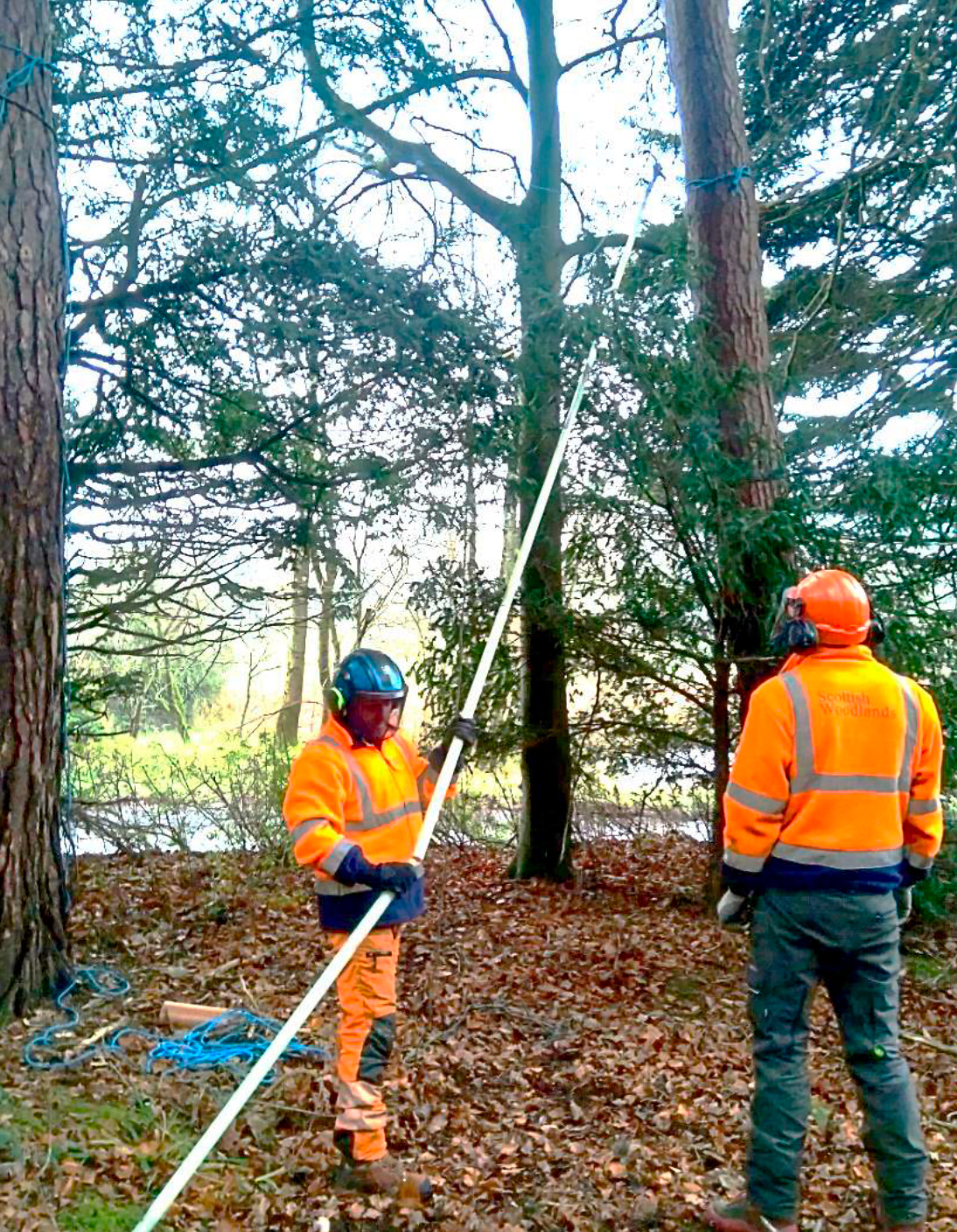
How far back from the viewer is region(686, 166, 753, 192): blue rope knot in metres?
7.66

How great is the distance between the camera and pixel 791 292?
33.9 ft

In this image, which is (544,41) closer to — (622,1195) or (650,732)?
(650,732)

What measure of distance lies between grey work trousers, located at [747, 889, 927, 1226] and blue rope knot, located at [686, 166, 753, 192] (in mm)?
5690

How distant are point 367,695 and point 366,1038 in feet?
4.34

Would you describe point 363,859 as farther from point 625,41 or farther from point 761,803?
point 625,41

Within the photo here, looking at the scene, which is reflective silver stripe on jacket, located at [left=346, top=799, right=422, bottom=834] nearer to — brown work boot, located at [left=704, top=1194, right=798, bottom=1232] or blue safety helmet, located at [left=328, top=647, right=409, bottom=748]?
blue safety helmet, located at [left=328, top=647, right=409, bottom=748]

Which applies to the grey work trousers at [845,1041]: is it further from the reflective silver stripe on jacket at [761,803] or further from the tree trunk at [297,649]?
the tree trunk at [297,649]

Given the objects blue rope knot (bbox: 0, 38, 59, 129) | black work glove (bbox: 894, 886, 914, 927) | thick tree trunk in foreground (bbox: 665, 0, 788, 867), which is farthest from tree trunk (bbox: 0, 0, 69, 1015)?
black work glove (bbox: 894, 886, 914, 927)

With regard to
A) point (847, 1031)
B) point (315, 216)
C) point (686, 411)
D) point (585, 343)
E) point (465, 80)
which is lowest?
point (847, 1031)

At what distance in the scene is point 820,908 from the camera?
3.69 m

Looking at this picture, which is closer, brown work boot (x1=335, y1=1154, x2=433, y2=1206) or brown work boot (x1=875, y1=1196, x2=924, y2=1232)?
brown work boot (x1=875, y1=1196, x2=924, y2=1232)

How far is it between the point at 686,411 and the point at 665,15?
366 centimetres

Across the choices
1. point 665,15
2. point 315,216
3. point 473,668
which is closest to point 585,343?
point 315,216

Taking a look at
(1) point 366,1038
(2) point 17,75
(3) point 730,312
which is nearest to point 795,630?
(1) point 366,1038
